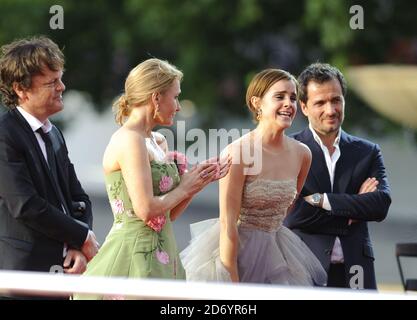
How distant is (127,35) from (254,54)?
1.49 meters

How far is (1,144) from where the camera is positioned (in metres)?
3.90

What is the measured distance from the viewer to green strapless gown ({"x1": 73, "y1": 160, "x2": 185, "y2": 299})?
13.0ft

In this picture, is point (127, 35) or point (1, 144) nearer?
point (1, 144)

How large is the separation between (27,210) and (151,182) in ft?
1.43

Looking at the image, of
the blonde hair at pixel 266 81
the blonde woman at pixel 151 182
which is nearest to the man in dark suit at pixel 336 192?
the blonde hair at pixel 266 81

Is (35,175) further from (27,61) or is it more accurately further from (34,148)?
(27,61)

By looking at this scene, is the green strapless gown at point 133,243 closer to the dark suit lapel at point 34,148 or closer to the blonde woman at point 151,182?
the blonde woman at point 151,182

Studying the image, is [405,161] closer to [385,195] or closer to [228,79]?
[228,79]

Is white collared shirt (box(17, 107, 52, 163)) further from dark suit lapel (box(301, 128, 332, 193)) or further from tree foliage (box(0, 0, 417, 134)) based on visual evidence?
tree foliage (box(0, 0, 417, 134))

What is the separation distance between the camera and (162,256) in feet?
13.1

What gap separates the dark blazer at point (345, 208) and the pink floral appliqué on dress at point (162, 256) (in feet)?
2.40

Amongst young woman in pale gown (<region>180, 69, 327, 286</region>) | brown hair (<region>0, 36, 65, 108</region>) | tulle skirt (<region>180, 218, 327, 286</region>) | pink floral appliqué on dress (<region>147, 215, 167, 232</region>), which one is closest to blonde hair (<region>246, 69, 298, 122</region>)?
young woman in pale gown (<region>180, 69, 327, 286</region>)
